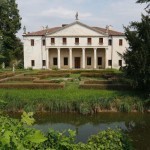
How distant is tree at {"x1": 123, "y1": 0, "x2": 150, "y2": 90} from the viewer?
61.6 ft

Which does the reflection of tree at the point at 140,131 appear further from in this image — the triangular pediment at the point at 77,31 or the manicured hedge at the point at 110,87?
the triangular pediment at the point at 77,31

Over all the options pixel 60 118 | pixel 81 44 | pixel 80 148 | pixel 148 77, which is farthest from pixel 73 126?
pixel 81 44

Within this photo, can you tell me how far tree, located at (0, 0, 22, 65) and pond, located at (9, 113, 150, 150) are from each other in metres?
39.1

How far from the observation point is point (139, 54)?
18781 mm

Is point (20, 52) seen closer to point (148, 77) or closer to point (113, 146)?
point (148, 77)

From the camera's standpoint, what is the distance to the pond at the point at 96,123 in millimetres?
12852

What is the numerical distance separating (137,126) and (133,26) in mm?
8603

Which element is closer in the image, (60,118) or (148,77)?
(60,118)

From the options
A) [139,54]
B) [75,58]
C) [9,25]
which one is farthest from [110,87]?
[9,25]

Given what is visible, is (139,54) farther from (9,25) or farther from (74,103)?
(9,25)

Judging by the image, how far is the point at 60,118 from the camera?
16.3 meters

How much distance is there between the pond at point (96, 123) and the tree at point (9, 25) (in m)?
39.1

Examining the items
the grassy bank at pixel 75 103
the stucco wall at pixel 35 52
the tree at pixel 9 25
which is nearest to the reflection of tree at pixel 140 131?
the grassy bank at pixel 75 103

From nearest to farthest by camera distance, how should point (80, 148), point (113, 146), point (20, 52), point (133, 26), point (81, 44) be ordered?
1. point (80, 148)
2. point (113, 146)
3. point (133, 26)
4. point (81, 44)
5. point (20, 52)
